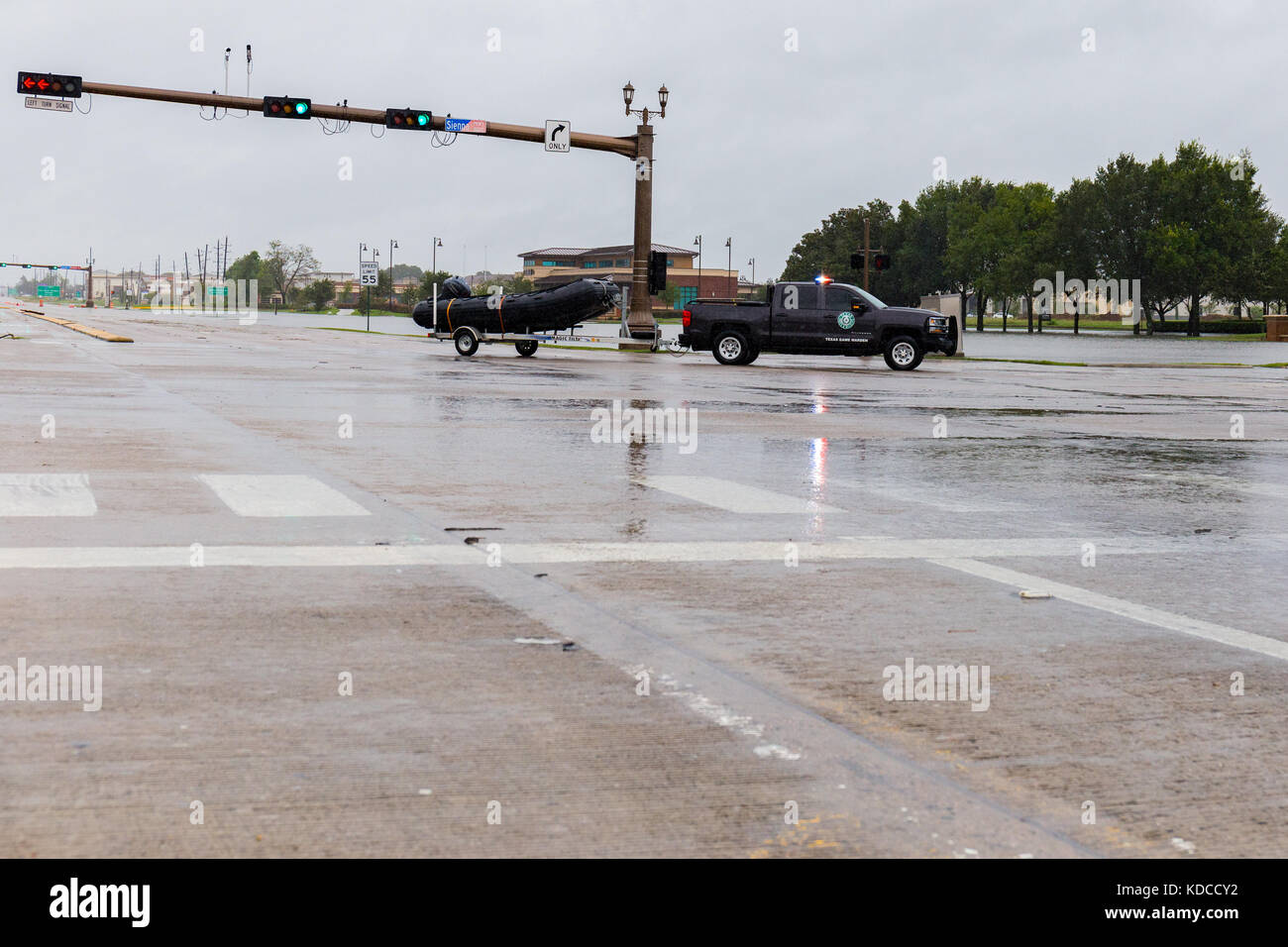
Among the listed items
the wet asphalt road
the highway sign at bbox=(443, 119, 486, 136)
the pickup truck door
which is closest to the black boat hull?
the highway sign at bbox=(443, 119, 486, 136)

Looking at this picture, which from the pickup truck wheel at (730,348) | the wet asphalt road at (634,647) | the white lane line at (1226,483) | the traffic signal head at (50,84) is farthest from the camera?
the traffic signal head at (50,84)

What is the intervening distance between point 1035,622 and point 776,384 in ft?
60.2

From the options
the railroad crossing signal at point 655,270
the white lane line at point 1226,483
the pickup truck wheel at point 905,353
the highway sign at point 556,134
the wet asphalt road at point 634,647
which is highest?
the highway sign at point 556,134

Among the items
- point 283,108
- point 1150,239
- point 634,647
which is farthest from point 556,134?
point 1150,239

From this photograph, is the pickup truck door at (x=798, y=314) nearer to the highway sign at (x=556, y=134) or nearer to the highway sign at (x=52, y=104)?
the highway sign at (x=556, y=134)

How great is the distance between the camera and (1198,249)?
9994 cm

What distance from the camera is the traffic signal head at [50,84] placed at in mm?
35438

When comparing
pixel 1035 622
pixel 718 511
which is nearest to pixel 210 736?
pixel 1035 622

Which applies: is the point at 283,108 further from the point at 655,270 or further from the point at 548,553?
the point at 548,553

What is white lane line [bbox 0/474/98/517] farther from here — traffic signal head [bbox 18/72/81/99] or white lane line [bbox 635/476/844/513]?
traffic signal head [bbox 18/72/81/99]

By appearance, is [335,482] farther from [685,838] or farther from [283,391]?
[283,391]

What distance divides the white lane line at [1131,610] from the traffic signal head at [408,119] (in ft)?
109

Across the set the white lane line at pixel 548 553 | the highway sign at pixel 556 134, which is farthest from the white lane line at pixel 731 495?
the highway sign at pixel 556 134

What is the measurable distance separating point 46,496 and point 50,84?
3043cm
